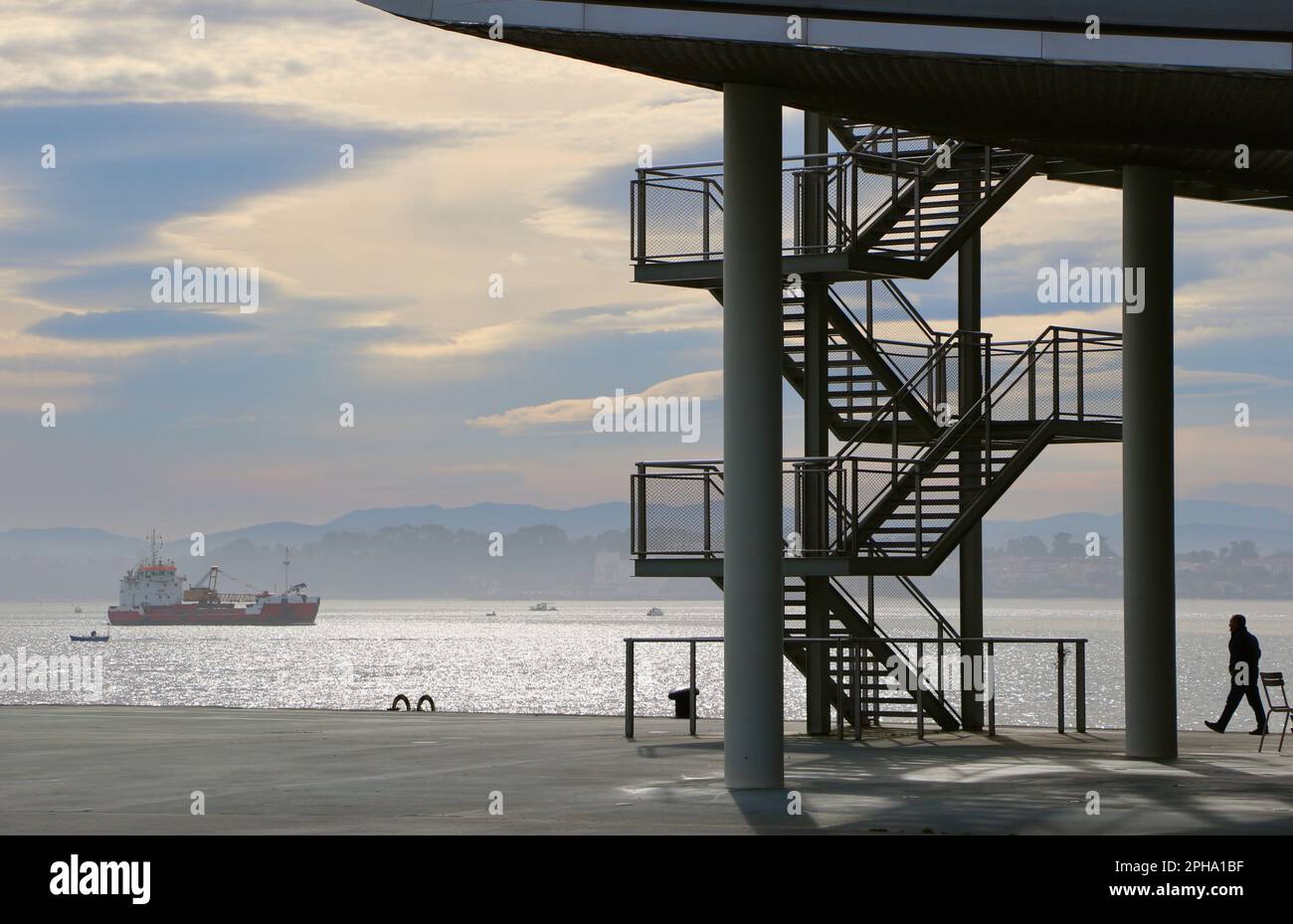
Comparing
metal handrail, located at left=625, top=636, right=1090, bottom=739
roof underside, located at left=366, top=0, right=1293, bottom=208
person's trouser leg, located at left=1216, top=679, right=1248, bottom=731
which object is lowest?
person's trouser leg, located at left=1216, top=679, right=1248, bottom=731

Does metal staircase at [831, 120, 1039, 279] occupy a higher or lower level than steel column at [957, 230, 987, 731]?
higher

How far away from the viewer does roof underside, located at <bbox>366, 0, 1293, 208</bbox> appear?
566 inches

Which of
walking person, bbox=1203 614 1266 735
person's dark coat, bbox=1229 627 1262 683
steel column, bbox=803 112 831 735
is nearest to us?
steel column, bbox=803 112 831 735

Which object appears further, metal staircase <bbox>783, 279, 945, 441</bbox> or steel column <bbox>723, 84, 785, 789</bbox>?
metal staircase <bbox>783, 279, 945, 441</bbox>

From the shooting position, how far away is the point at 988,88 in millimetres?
15492

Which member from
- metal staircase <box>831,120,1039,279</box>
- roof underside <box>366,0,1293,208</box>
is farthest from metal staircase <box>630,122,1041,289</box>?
roof underside <box>366,0,1293,208</box>

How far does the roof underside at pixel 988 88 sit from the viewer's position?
14.4 m

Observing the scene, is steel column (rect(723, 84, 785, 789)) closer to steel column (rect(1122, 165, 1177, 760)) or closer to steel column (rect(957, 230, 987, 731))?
steel column (rect(1122, 165, 1177, 760))

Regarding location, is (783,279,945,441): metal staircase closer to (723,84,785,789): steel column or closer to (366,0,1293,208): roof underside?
(366,0,1293,208): roof underside

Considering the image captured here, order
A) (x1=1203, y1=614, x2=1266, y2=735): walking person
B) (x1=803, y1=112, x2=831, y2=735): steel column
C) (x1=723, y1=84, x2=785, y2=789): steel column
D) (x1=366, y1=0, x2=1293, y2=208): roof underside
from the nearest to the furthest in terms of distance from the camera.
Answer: (x1=366, y1=0, x2=1293, y2=208): roof underside, (x1=723, y1=84, x2=785, y2=789): steel column, (x1=803, y1=112, x2=831, y2=735): steel column, (x1=1203, y1=614, x2=1266, y2=735): walking person

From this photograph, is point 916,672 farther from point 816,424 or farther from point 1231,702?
point 1231,702

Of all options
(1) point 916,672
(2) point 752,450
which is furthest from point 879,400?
(2) point 752,450

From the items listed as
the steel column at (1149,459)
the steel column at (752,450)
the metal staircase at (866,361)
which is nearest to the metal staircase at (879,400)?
the metal staircase at (866,361)
